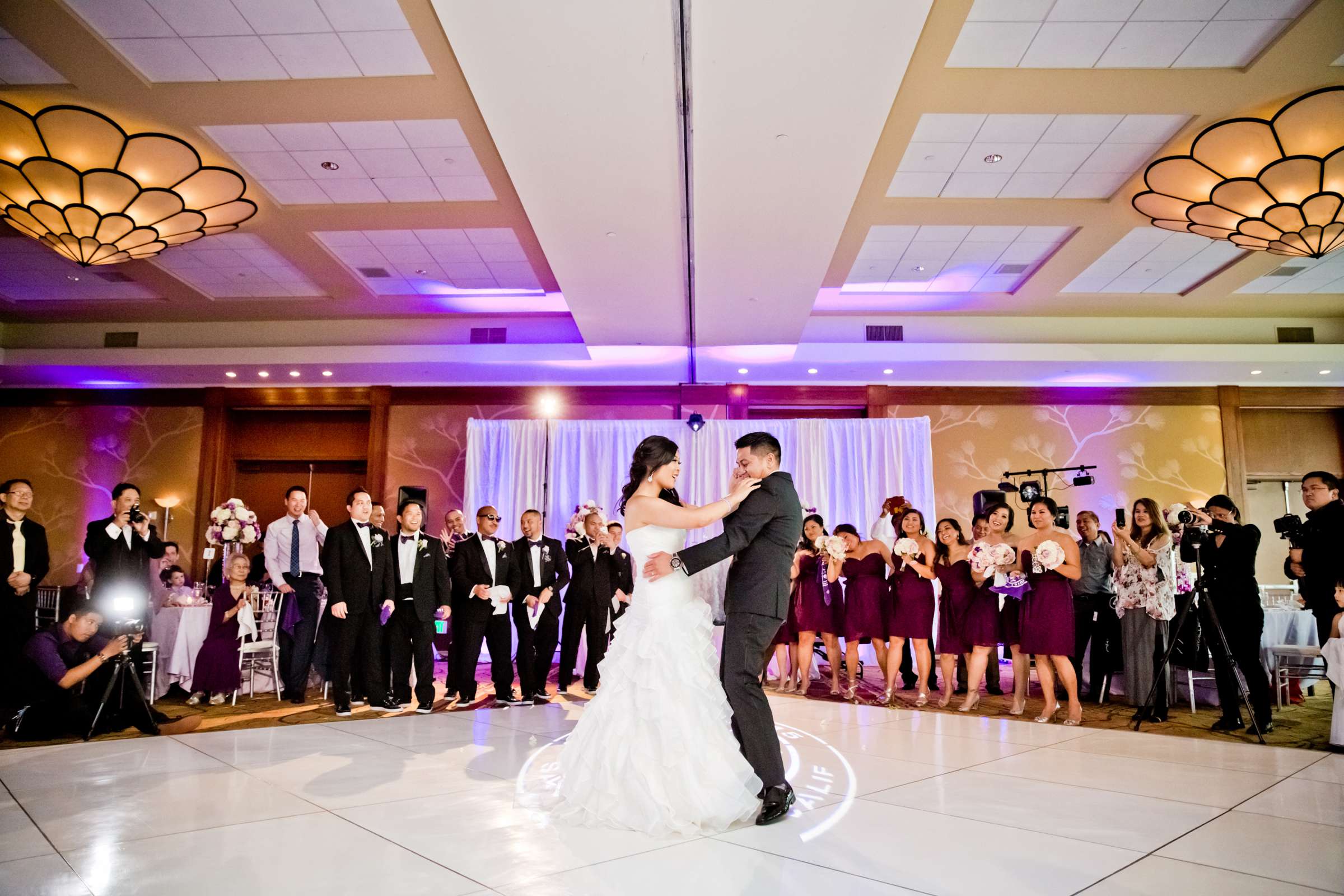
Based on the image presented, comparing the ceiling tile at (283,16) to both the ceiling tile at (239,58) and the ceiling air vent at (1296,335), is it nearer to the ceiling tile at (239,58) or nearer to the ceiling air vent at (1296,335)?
the ceiling tile at (239,58)

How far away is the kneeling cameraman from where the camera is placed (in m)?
5.09

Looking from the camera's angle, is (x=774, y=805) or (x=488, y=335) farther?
(x=488, y=335)

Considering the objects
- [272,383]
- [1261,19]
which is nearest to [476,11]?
[1261,19]

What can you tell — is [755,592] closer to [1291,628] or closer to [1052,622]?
[1052,622]

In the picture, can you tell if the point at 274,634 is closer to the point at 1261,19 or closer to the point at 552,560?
the point at 552,560

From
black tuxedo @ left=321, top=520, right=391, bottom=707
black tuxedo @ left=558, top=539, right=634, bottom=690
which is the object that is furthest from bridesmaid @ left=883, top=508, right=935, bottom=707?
black tuxedo @ left=321, top=520, right=391, bottom=707

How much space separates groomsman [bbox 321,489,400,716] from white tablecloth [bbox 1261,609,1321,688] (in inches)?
302

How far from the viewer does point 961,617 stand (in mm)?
6637

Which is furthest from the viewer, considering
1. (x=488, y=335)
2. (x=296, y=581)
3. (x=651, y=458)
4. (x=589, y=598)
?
(x=488, y=335)

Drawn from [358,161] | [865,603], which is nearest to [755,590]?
[865,603]

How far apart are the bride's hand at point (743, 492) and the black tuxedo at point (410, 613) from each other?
3770mm

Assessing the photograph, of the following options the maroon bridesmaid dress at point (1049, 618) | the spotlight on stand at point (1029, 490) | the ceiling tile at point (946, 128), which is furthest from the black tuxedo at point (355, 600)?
the spotlight on stand at point (1029, 490)

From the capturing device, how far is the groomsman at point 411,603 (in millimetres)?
6453

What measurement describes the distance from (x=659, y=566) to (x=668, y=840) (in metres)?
1.11
